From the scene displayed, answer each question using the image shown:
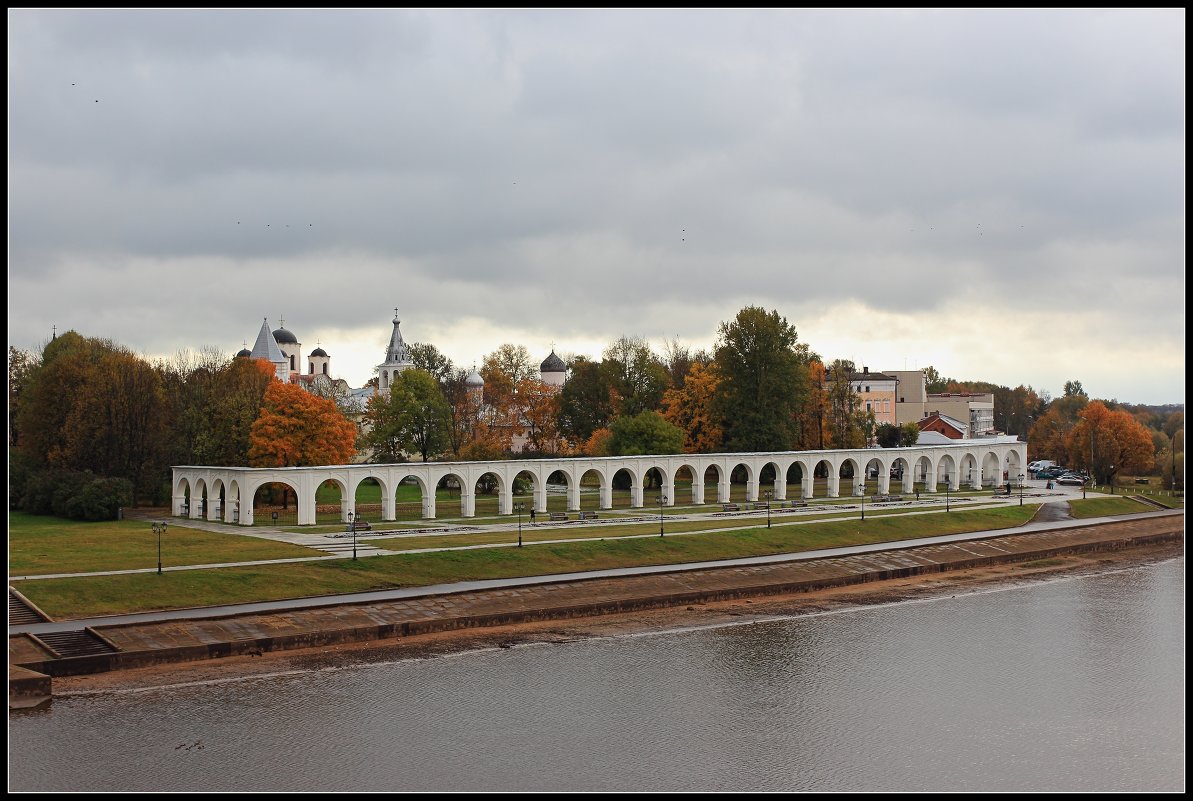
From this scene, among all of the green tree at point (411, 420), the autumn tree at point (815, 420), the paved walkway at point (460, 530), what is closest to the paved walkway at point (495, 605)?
the paved walkway at point (460, 530)

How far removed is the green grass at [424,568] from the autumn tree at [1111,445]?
1414 inches

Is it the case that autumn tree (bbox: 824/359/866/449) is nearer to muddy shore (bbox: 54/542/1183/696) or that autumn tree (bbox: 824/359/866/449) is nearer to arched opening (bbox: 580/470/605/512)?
arched opening (bbox: 580/470/605/512)

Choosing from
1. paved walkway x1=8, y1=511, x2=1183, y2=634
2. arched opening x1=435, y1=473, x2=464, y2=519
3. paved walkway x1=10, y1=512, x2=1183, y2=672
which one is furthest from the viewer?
arched opening x1=435, y1=473, x2=464, y2=519

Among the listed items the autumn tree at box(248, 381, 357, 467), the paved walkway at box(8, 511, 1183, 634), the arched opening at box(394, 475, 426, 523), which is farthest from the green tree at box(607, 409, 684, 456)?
the paved walkway at box(8, 511, 1183, 634)

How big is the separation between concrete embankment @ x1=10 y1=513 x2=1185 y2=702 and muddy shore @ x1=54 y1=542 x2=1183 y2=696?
330mm

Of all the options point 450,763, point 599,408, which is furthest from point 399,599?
point 599,408

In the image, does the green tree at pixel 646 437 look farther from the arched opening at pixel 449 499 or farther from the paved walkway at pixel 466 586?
the paved walkway at pixel 466 586

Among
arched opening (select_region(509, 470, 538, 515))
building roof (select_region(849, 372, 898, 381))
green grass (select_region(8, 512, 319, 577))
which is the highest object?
building roof (select_region(849, 372, 898, 381))

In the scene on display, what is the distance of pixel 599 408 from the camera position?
8994cm

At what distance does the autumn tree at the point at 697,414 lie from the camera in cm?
8094

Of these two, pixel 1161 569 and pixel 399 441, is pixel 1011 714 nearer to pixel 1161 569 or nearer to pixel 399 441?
pixel 1161 569

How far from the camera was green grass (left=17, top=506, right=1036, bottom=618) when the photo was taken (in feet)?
113

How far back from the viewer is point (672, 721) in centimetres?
2619

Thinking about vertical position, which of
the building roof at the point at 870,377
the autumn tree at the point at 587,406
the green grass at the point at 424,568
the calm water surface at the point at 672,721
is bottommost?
the calm water surface at the point at 672,721
